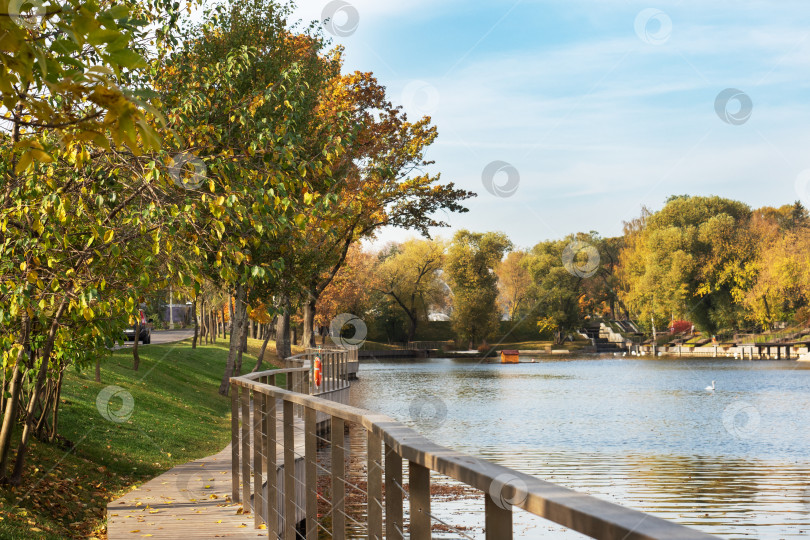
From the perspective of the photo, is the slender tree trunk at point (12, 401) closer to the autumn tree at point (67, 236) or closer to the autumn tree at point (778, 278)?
the autumn tree at point (67, 236)

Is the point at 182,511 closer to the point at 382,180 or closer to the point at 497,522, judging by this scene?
the point at 497,522

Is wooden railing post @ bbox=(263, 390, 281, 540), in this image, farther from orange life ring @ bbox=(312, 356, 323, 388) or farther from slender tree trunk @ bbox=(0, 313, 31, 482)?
orange life ring @ bbox=(312, 356, 323, 388)

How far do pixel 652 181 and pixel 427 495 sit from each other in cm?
Answer: 11011

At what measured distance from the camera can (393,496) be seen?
10.2 ft

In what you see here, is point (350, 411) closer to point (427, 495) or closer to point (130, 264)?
point (427, 495)

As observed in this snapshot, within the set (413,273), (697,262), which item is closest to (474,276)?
(413,273)

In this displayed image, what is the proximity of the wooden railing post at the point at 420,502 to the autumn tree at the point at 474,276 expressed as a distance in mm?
72021

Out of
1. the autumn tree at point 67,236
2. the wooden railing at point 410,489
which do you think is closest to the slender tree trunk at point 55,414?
the autumn tree at point 67,236

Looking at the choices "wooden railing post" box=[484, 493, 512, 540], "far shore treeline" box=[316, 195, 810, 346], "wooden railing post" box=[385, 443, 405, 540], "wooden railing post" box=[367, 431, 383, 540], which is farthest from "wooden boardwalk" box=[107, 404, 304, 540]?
"far shore treeline" box=[316, 195, 810, 346]

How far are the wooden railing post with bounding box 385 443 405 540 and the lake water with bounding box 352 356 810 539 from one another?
0.28 meters

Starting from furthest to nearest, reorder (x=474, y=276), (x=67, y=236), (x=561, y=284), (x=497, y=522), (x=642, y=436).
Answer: (x=561, y=284) < (x=474, y=276) < (x=642, y=436) < (x=67, y=236) < (x=497, y=522)

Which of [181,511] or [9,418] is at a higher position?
[9,418]

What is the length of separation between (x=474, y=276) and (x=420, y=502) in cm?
7277

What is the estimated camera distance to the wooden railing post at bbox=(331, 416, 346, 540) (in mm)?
4051
